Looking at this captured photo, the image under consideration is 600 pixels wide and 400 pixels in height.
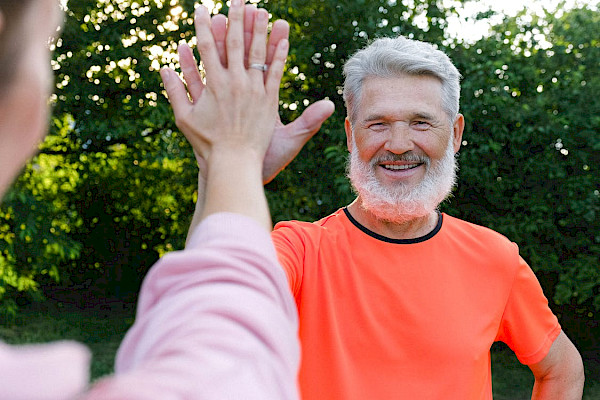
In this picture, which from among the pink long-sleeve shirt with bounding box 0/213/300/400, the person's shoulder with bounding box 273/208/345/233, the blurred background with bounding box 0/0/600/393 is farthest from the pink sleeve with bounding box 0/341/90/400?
the blurred background with bounding box 0/0/600/393

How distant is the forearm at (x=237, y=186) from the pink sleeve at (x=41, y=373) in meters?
0.29

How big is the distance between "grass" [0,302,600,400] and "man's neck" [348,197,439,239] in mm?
4634

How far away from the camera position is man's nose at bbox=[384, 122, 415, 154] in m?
2.54

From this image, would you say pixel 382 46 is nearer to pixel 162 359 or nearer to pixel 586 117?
pixel 162 359

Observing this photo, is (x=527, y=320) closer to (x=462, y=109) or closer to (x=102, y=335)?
(x=462, y=109)

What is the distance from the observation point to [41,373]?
0.55m

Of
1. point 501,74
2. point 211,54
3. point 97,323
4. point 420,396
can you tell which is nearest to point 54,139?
point 97,323

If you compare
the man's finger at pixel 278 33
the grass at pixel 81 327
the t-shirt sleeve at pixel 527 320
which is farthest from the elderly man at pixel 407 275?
the grass at pixel 81 327

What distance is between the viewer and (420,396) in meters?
2.15

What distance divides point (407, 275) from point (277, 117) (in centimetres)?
139

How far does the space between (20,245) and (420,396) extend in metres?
6.20

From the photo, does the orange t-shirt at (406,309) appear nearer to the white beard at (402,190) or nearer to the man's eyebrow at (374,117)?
the white beard at (402,190)

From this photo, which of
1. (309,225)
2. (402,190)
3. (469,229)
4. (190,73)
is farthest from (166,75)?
(469,229)

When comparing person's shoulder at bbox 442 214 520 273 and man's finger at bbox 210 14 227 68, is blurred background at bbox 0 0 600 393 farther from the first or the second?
man's finger at bbox 210 14 227 68
